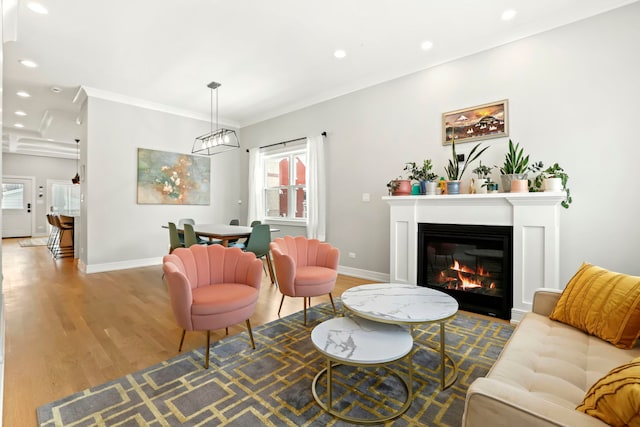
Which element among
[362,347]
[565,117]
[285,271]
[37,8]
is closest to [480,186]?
[565,117]

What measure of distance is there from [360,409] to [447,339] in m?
1.19

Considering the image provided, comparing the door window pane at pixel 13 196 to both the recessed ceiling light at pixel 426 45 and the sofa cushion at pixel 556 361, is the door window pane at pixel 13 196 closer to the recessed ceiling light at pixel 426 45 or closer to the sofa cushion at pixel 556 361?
the recessed ceiling light at pixel 426 45

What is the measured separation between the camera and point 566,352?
4.92ft

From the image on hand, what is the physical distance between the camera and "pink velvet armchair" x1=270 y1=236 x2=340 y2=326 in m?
2.78

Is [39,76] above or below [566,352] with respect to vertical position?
above

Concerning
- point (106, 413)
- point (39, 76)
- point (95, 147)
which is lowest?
point (106, 413)

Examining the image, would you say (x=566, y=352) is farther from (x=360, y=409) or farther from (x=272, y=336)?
(x=272, y=336)

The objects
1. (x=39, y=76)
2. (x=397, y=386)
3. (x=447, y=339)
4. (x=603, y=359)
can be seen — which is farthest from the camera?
(x=39, y=76)

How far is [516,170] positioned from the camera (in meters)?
3.01

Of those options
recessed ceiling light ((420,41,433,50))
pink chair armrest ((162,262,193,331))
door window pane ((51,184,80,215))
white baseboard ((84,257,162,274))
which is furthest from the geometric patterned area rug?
door window pane ((51,184,80,215))

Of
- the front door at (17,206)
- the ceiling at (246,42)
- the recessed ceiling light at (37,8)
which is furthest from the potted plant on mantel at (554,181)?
the front door at (17,206)

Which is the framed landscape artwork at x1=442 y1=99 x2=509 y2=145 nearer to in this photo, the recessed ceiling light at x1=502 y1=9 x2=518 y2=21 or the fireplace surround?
the recessed ceiling light at x1=502 y1=9 x2=518 y2=21

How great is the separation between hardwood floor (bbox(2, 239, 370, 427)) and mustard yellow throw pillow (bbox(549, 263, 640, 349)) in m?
2.31

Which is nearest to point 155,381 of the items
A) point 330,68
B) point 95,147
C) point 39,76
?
point 330,68
